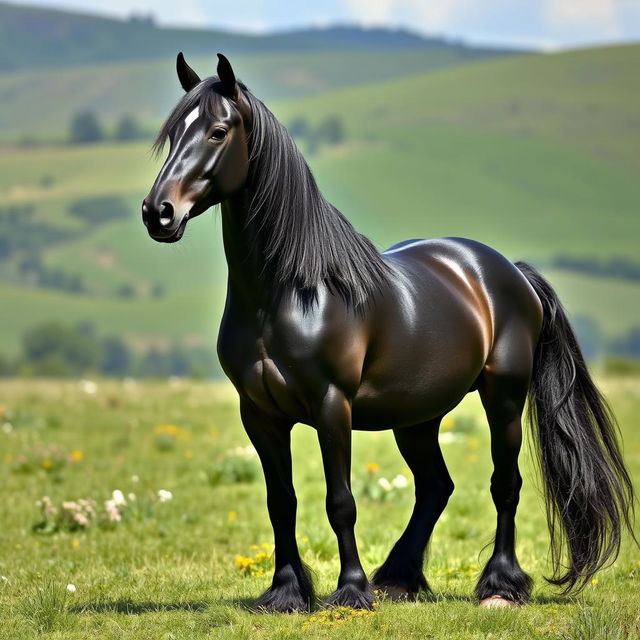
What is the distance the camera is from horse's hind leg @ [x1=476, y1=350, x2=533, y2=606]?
669 centimetres

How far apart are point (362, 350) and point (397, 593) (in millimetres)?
1672

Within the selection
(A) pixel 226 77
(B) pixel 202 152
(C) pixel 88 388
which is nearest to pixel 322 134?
(C) pixel 88 388

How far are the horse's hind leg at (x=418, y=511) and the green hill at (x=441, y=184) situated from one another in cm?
9347

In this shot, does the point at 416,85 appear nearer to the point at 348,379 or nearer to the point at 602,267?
the point at 602,267

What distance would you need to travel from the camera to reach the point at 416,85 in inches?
7328

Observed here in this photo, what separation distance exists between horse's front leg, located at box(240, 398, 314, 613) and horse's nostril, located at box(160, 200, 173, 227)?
3.86 feet

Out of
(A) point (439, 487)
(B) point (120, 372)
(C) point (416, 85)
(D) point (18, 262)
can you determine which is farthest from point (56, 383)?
(C) point (416, 85)

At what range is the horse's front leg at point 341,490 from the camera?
5.71 metres

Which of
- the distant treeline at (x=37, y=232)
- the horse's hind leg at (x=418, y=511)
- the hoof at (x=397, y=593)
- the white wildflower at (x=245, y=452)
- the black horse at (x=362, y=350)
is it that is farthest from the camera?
the distant treeline at (x=37, y=232)

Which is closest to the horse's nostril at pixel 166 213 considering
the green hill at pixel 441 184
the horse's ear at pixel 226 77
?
the horse's ear at pixel 226 77

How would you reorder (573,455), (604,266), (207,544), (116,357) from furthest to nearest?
1. (604,266)
2. (116,357)
3. (207,544)
4. (573,455)

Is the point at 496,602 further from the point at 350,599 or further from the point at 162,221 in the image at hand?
the point at 162,221

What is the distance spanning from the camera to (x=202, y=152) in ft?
18.1

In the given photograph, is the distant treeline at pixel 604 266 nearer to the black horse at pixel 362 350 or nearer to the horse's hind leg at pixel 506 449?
the black horse at pixel 362 350
